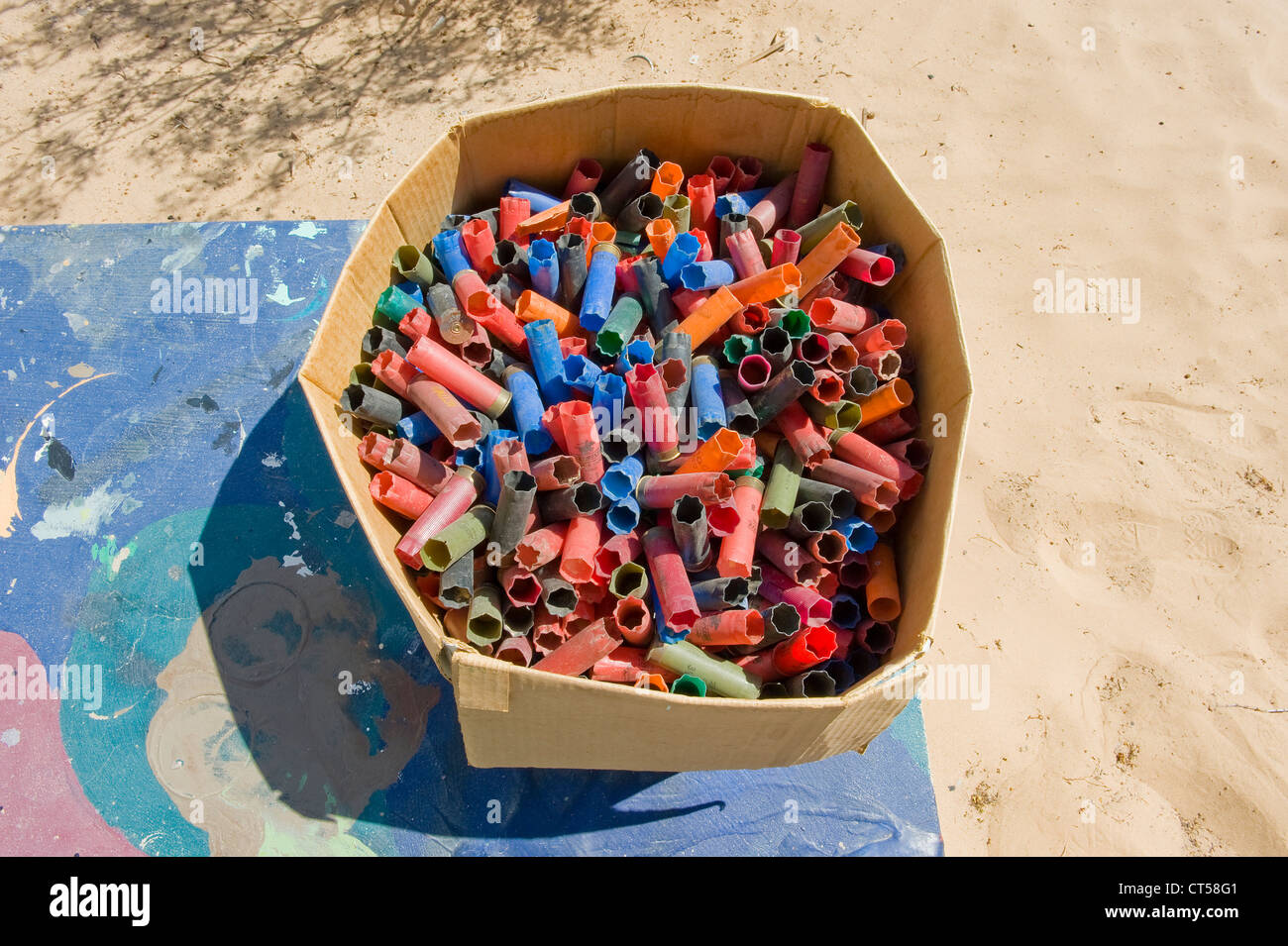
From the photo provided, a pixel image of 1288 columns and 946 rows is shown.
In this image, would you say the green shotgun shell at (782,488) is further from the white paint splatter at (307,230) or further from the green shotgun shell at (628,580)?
the white paint splatter at (307,230)

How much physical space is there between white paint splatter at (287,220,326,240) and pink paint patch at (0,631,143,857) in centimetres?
284

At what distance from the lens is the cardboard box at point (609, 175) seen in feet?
9.53

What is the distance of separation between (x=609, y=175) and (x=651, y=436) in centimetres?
178

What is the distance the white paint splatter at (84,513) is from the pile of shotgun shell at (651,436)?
60.4 inches

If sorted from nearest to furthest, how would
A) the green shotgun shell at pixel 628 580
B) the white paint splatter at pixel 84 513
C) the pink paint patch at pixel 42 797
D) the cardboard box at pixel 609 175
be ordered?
1. the cardboard box at pixel 609 175
2. the green shotgun shell at pixel 628 580
3. the pink paint patch at pixel 42 797
4. the white paint splatter at pixel 84 513

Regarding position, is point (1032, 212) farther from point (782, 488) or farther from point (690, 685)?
point (690, 685)

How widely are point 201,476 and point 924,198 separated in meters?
5.13

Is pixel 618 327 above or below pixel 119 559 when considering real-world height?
above

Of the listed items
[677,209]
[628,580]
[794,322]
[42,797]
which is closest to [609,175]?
[677,209]

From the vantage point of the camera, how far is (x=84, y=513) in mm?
4238

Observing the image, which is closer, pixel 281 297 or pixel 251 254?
pixel 281 297

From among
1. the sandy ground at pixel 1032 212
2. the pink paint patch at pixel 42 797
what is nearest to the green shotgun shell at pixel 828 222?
the sandy ground at pixel 1032 212

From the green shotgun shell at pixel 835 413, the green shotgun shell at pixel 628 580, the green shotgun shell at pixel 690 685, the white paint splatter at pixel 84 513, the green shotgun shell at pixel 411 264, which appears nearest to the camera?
the green shotgun shell at pixel 690 685
